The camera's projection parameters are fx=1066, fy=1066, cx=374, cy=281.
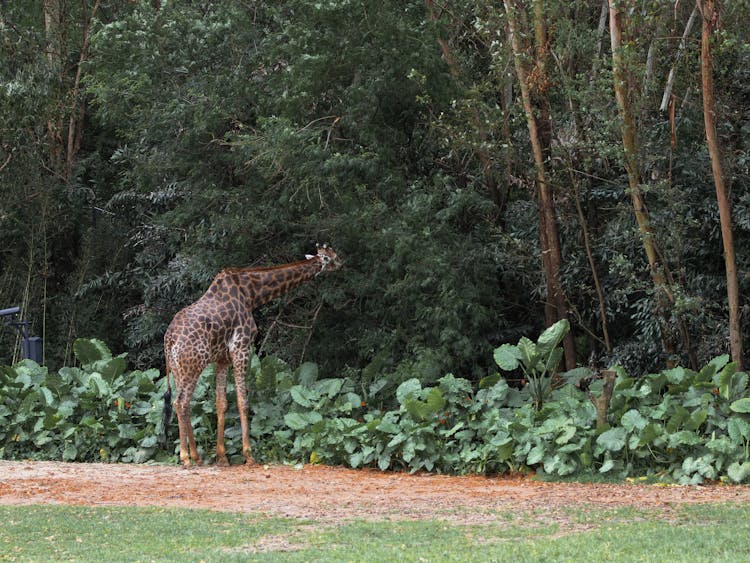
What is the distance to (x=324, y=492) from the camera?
8.75 m

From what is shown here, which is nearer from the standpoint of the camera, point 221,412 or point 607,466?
point 607,466

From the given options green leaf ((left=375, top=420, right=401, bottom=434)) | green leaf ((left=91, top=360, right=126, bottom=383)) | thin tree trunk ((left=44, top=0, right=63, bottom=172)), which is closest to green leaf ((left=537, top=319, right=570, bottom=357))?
green leaf ((left=375, top=420, right=401, bottom=434))

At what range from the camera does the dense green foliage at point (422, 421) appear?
898cm

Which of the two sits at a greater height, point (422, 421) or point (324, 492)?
point (422, 421)

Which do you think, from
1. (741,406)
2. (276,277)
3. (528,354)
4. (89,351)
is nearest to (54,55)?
(89,351)

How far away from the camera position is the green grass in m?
5.87

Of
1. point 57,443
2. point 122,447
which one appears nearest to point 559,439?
point 122,447

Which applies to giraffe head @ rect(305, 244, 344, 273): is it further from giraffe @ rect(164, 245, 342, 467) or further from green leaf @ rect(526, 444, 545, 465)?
green leaf @ rect(526, 444, 545, 465)

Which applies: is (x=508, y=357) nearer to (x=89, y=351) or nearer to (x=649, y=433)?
(x=649, y=433)

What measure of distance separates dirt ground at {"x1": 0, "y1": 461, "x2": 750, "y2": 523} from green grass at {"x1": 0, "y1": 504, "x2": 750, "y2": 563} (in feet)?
1.25

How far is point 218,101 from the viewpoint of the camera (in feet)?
42.2

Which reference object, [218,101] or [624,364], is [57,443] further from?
[624,364]

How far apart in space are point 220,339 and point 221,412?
0.74 metres

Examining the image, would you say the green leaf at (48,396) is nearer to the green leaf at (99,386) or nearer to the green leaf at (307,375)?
the green leaf at (99,386)
